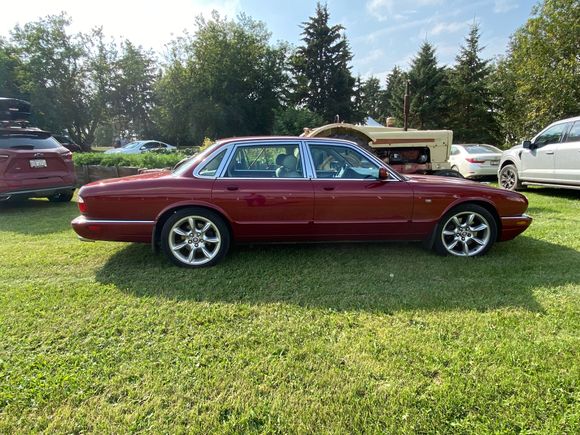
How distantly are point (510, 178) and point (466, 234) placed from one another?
5.71 meters

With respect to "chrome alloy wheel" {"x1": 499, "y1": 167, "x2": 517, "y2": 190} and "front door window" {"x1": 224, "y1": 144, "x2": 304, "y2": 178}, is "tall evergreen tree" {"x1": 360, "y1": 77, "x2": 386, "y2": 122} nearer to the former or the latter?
"chrome alloy wheel" {"x1": 499, "y1": 167, "x2": 517, "y2": 190}

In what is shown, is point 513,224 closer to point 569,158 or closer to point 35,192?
point 569,158

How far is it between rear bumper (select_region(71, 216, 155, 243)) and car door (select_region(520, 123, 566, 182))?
794cm

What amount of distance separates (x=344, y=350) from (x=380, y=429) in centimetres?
63

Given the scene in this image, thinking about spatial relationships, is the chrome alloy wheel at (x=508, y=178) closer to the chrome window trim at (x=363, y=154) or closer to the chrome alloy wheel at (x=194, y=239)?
the chrome window trim at (x=363, y=154)

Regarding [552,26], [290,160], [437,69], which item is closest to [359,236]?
[290,160]

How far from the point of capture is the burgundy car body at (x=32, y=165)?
20.2 ft

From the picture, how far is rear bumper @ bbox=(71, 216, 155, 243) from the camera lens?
3.58m

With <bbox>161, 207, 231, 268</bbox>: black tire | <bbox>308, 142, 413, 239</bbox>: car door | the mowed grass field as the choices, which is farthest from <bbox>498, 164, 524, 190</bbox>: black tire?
<bbox>161, 207, 231, 268</bbox>: black tire

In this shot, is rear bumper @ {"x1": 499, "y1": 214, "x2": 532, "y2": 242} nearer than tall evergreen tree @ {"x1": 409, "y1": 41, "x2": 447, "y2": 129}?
Yes

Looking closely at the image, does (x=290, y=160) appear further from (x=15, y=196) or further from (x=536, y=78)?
(x=536, y=78)

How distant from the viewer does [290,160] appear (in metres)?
3.88

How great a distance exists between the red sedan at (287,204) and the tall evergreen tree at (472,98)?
26430 millimetres

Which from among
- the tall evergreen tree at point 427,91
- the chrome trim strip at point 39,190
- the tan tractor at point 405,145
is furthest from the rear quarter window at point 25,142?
the tall evergreen tree at point 427,91
